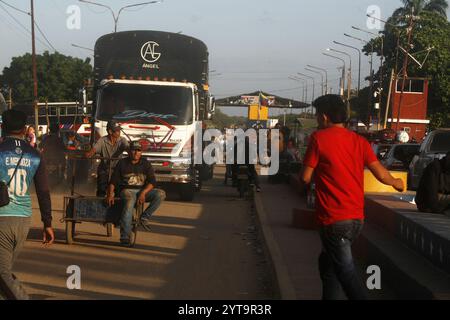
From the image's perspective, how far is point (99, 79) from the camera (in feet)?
65.7

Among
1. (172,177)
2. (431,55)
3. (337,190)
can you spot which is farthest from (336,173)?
(431,55)

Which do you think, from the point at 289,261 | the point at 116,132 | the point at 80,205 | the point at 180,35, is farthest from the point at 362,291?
the point at 180,35

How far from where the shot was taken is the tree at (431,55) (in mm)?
65188

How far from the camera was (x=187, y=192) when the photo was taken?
20.5m

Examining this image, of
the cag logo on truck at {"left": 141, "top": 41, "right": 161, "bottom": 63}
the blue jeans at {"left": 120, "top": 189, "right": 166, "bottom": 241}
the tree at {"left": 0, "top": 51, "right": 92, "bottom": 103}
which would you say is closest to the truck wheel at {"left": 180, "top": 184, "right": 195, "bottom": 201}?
the cag logo on truck at {"left": 141, "top": 41, "right": 161, "bottom": 63}

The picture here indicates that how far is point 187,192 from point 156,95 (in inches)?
104

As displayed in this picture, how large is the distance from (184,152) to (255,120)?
3966 centimetres

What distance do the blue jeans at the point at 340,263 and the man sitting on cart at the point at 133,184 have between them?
606 centimetres

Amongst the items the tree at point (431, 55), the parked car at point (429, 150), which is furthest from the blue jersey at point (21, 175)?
the tree at point (431, 55)

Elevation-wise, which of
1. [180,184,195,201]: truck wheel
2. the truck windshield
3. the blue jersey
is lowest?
[180,184,195,201]: truck wheel

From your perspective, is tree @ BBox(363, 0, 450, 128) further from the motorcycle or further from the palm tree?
the motorcycle

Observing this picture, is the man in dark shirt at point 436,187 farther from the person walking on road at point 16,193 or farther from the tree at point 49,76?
the tree at point 49,76

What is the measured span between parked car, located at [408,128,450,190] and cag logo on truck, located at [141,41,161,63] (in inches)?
272

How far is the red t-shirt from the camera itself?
634 centimetres
